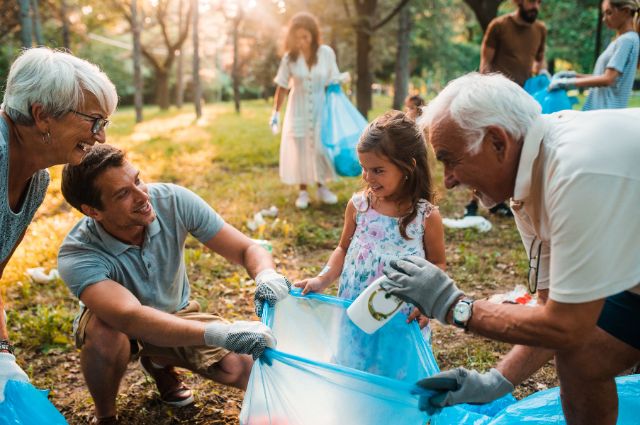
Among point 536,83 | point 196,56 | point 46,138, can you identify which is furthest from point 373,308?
point 196,56

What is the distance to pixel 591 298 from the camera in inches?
48.3

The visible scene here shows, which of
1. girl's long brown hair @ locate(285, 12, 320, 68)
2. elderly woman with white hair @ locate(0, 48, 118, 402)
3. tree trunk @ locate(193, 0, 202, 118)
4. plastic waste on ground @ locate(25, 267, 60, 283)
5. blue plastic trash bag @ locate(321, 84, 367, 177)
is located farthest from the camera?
tree trunk @ locate(193, 0, 202, 118)

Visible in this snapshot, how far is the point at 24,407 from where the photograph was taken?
4.84 feet

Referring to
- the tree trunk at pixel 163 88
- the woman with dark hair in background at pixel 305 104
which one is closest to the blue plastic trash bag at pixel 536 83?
the woman with dark hair in background at pixel 305 104

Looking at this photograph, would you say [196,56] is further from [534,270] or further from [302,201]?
[534,270]

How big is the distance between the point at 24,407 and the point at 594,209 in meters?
1.56

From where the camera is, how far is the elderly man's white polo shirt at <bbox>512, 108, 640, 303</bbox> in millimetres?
1206

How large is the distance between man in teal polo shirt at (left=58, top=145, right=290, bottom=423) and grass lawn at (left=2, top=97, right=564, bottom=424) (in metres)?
0.23

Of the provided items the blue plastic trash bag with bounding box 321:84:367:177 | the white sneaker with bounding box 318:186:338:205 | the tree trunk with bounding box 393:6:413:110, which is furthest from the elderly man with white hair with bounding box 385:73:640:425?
the tree trunk with bounding box 393:6:413:110

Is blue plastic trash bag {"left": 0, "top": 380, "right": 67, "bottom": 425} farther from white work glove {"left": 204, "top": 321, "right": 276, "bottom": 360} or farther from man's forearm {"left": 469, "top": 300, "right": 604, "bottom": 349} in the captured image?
man's forearm {"left": 469, "top": 300, "right": 604, "bottom": 349}

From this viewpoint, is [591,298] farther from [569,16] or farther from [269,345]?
[569,16]

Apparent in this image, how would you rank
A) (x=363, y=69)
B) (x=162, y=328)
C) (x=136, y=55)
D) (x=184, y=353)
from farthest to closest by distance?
(x=136, y=55)
(x=363, y=69)
(x=184, y=353)
(x=162, y=328)

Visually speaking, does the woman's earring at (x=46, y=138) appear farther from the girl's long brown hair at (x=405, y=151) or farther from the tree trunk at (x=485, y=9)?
the tree trunk at (x=485, y=9)

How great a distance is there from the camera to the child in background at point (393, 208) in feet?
6.72
